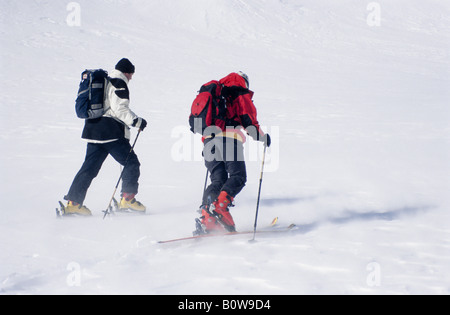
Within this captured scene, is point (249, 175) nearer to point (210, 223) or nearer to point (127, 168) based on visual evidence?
point (127, 168)

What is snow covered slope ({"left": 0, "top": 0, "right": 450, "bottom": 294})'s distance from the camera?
397cm

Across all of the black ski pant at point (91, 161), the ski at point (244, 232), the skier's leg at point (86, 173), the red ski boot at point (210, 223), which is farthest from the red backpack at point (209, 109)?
the skier's leg at point (86, 173)

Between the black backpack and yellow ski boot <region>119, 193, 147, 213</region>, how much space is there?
3.33 ft

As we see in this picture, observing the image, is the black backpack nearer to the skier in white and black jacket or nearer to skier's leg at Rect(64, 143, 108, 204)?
the skier in white and black jacket

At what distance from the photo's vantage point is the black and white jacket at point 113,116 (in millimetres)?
5305

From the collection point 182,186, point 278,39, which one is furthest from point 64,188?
point 278,39

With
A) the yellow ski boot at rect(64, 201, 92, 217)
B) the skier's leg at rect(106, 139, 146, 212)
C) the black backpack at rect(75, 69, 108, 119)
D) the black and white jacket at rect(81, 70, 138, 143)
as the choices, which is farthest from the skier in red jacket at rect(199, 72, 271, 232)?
the yellow ski boot at rect(64, 201, 92, 217)

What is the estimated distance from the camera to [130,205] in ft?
19.0

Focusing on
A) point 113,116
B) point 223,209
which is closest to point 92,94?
point 113,116

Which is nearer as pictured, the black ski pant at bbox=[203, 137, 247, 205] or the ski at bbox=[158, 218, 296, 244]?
the ski at bbox=[158, 218, 296, 244]

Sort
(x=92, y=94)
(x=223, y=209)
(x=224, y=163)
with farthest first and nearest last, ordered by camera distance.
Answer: (x=92, y=94)
(x=224, y=163)
(x=223, y=209)

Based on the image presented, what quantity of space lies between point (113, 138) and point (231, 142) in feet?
4.51

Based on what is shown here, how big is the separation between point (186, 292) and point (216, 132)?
178 centimetres

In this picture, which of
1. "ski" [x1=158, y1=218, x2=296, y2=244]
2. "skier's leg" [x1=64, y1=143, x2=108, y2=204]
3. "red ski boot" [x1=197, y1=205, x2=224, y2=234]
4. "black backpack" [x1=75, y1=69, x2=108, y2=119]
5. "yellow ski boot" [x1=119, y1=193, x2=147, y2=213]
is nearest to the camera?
"ski" [x1=158, y1=218, x2=296, y2=244]
